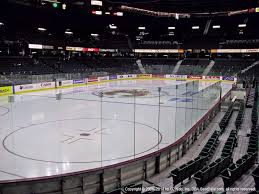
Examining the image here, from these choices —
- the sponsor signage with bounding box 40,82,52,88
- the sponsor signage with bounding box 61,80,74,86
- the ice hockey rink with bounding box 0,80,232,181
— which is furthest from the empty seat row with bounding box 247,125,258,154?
the sponsor signage with bounding box 61,80,74,86

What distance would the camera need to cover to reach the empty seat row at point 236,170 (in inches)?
221

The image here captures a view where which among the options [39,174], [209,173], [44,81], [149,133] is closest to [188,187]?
[209,173]

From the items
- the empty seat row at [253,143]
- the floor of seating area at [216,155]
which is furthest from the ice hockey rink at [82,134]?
the empty seat row at [253,143]

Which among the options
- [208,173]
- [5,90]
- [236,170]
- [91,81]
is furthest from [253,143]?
[91,81]

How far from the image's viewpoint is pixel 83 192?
240 inches

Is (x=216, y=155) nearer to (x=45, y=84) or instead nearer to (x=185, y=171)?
(x=185, y=171)

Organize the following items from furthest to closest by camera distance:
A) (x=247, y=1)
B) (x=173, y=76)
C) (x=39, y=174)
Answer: (x=173, y=76) < (x=247, y=1) < (x=39, y=174)

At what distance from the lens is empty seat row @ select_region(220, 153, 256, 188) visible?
562 centimetres

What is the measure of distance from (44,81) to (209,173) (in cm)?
2277

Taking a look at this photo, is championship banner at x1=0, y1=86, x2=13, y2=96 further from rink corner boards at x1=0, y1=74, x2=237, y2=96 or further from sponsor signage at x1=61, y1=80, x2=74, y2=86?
sponsor signage at x1=61, y1=80, x2=74, y2=86

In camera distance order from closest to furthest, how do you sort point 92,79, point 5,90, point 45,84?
1. point 5,90
2. point 45,84
3. point 92,79

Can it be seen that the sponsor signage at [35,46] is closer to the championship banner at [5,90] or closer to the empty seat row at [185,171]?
the championship banner at [5,90]

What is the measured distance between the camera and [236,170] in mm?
5875

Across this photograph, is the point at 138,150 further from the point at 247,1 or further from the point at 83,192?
the point at 247,1
